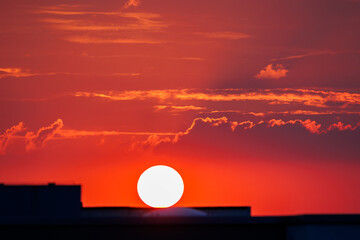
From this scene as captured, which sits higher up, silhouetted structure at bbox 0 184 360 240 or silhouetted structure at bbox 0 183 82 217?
silhouetted structure at bbox 0 183 82 217

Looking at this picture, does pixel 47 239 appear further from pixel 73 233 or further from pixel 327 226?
pixel 327 226

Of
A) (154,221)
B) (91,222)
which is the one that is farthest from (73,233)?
(154,221)

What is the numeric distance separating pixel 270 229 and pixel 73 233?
317 inches

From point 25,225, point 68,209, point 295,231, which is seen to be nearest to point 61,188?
point 68,209

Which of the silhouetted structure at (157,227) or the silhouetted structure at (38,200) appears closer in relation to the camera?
the silhouetted structure at (157,227)

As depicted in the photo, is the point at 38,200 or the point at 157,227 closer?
the point at 157,227

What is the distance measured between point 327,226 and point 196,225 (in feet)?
17.3

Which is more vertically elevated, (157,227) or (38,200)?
(38,200)

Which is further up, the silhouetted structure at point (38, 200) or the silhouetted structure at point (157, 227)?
the silhouetted structure at point (38, 200)

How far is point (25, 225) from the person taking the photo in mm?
27469

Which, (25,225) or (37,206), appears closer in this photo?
(25,225)

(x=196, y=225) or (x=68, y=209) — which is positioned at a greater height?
(x=68, y=209)

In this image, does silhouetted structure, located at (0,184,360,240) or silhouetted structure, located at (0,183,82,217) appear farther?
silhouetted structure, located at (0,183,82,217)

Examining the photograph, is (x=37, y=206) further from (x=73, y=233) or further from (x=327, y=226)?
(x=327, y=226)
